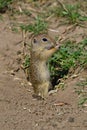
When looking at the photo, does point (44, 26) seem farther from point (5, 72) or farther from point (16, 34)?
point (5, 72)

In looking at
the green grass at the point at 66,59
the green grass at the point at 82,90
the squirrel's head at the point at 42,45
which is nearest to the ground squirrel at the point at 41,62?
the squirrel's head at the point at 42,45

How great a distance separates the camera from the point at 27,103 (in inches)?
237

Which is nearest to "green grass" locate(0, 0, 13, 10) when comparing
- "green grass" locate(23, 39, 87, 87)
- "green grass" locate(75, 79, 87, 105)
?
"green grass" locate(23, 39, 87, 87)

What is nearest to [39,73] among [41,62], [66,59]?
[41,62]

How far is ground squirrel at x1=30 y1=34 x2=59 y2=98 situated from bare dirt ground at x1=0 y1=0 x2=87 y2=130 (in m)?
0.17

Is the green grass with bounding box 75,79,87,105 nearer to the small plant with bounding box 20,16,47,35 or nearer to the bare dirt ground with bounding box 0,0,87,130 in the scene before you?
the bare dirt ground with bounding box 0,0,87,130

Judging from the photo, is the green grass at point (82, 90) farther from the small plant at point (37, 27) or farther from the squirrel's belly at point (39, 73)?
the small plant at point (37, 27)

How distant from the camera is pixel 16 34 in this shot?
7.91m

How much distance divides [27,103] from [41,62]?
936 millimetres

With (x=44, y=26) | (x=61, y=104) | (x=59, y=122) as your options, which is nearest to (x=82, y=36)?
(x=44, y=26)

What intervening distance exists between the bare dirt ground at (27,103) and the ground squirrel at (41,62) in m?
0.17

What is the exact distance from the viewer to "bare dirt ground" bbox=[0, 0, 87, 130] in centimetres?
536

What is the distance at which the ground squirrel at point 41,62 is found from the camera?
6.73 meters

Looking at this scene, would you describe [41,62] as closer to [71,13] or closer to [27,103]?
[27,103]
